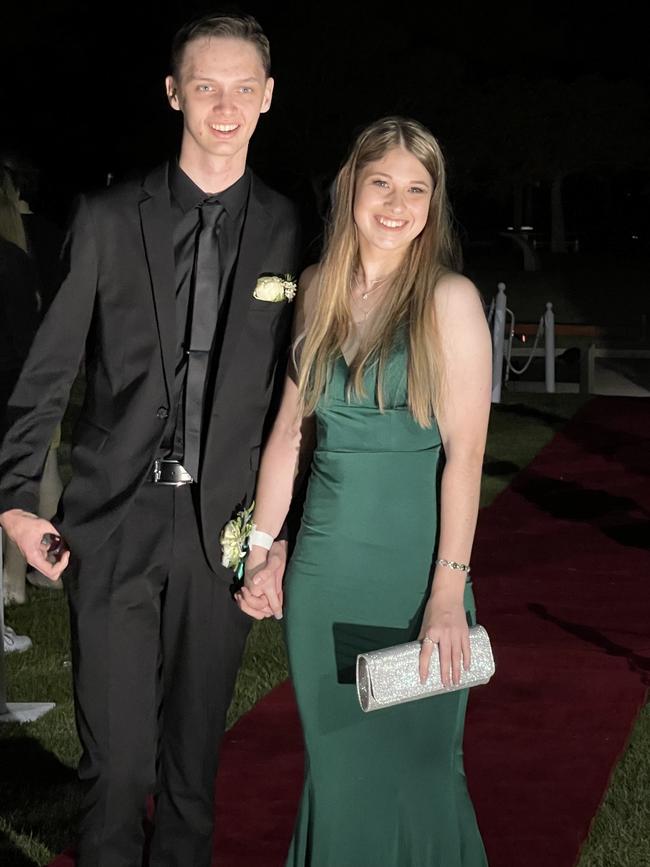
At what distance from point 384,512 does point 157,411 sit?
2.05 ft

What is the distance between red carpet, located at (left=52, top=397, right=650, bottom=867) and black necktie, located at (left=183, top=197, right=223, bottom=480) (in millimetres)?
1482

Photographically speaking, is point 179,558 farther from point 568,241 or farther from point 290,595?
point 568,241

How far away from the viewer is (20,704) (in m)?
6.45

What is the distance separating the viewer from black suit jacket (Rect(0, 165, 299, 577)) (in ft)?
12.5

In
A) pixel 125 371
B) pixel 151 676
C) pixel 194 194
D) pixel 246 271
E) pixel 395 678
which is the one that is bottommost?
pixel 151 676

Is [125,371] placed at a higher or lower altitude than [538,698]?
higher

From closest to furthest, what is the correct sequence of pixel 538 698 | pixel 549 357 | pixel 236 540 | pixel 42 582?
pixel 236 540 < pixel 538 698 < pixel 42 582 < pixel 549 357

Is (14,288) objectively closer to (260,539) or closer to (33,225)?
(33,225)

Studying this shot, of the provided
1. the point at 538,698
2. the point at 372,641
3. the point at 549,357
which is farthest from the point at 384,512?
the point at 549,357

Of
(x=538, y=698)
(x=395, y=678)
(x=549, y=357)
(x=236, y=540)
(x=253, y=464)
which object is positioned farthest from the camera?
(x=549, y=357)

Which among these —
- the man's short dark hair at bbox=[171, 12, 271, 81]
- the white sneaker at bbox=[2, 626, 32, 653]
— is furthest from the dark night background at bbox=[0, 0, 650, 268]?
the man's short dark hair at bbox=[171, 12, 271, 81]

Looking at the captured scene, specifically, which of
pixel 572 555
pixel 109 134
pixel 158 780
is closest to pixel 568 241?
pixel 109 134

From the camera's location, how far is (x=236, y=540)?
3.84 m

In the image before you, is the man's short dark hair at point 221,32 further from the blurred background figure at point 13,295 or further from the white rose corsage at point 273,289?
the blurred background figure at point 13,295
